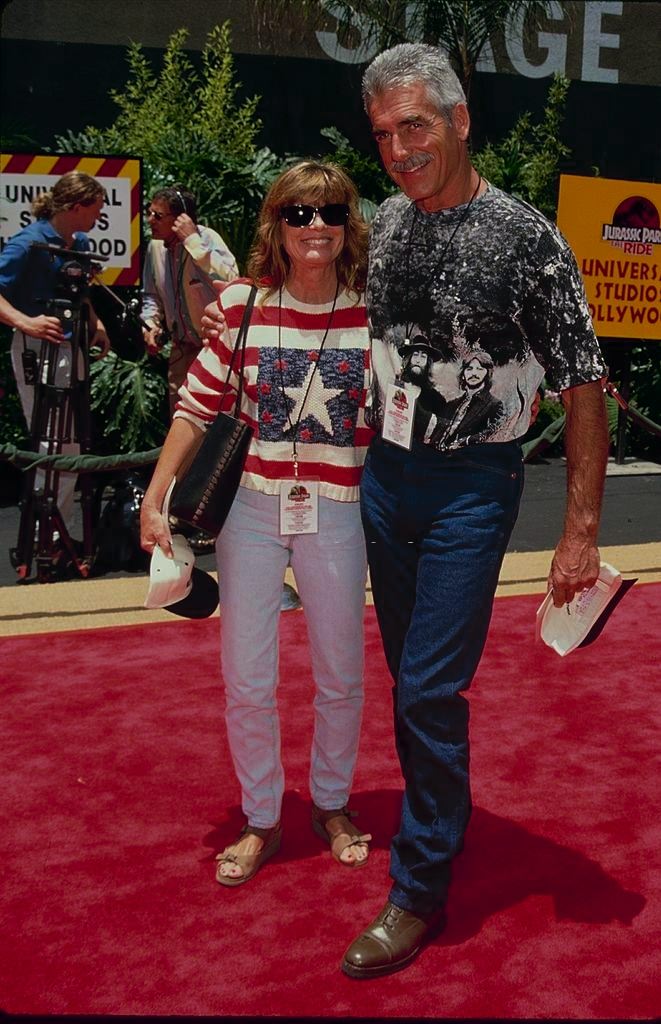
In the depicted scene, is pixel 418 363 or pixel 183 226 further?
pixel 183 226

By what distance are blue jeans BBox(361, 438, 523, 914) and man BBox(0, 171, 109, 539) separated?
12.9 feet

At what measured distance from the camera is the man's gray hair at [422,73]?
2.94m

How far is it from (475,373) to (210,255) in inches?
181

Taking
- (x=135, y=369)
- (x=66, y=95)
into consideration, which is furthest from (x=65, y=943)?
(x=66, y=95)

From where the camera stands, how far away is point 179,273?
7.48 meters

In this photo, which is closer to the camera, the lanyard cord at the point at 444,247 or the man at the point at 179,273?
the lanyard cord at the point at 444,247

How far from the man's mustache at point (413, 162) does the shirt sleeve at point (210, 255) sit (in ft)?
14.0

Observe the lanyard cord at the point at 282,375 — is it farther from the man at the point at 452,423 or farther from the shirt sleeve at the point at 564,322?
the shirt sleeve at the point at 564,322

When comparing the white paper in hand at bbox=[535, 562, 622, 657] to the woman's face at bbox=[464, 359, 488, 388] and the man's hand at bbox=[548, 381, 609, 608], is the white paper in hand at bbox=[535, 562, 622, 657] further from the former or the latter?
the woman's face at bbox=[464, 359, 488, 388]

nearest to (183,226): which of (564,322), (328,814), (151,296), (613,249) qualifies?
(151,296)

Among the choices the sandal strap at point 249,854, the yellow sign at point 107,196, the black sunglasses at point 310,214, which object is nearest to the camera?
the black sunglasses at point 310,214

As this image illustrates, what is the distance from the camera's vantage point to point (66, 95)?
1408 centimetres

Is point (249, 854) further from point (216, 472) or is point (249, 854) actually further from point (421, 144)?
point (421, 144)

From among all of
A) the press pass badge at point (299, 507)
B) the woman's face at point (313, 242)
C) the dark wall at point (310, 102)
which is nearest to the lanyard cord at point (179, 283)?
the woman's face at point (313, 242)
